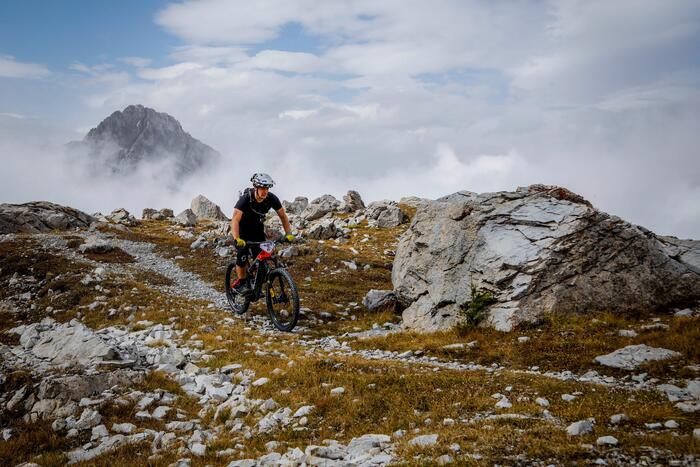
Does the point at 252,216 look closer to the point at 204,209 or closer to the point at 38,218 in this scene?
the point at 38,218

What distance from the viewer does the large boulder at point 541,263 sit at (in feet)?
46.2

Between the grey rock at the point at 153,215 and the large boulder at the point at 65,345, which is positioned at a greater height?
the grey rock at the point at 153,215

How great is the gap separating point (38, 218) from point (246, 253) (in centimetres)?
6127

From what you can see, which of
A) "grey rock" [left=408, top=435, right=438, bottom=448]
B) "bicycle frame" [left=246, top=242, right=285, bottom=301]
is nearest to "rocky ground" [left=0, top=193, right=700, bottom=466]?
"grey rock" [left=408, top=435, right=438, bottom=448]

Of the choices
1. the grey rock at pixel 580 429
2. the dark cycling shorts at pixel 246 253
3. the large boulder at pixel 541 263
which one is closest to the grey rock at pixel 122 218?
the dark cycling shorts at pixel 246 253

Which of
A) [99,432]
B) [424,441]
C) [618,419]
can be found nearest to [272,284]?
[99,432]

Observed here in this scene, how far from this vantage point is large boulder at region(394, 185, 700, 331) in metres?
14.1

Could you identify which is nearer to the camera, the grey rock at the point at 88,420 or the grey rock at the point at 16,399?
the grey rock at the point at 88,420

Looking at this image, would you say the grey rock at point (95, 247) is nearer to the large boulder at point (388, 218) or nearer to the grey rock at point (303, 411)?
the grey rock at point (303, 411)

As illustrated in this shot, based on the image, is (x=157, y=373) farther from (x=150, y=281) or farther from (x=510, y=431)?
(x=150, y=281)

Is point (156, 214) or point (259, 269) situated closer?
point (259, 269)

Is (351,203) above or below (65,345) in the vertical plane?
above

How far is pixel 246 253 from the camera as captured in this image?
17.2 m

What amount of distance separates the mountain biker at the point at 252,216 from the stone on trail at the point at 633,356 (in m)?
10.6
